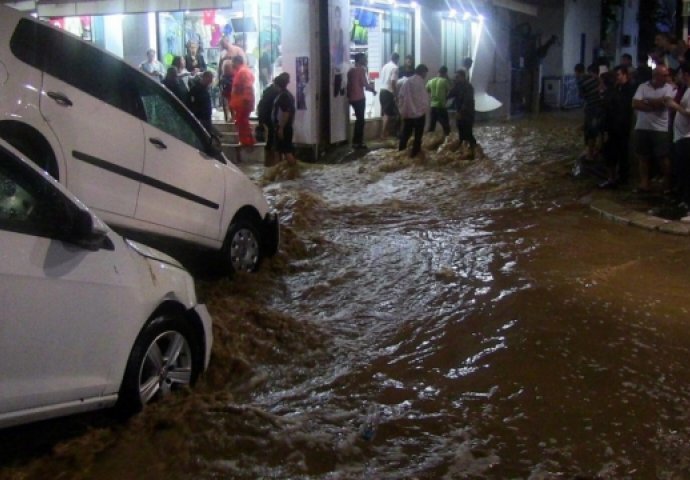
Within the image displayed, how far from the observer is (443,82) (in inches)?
655

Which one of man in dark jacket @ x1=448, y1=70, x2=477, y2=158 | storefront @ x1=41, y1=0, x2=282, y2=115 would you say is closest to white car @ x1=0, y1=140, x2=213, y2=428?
man in dark jacket @ x1=448, y1=70, x2=477, y2=158

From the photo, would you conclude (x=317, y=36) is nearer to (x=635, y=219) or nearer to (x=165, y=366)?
(x=635, y=219)

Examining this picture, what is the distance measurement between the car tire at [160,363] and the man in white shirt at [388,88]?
14.0m

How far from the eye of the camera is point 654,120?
10.6 metres

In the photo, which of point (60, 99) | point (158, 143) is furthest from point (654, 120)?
point (60, 99)

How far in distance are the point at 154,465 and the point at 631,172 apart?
1128cm

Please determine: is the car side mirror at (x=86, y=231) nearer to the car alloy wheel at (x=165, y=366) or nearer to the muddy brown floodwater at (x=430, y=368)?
the car alloy wheel at (x=165, y=366)

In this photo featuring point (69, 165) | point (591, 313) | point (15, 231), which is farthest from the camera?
point (591, 313)

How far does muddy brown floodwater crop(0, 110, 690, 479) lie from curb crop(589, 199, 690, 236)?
16 cm

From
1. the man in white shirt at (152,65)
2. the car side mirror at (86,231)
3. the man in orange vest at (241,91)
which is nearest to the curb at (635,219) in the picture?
the man in orange vest at (241,91)

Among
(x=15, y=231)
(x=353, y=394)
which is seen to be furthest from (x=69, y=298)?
(x=353, y=394)

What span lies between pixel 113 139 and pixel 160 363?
208 centimetres

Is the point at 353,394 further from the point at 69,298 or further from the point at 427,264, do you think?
the point at 427,264

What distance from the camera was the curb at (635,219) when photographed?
29.9ft
